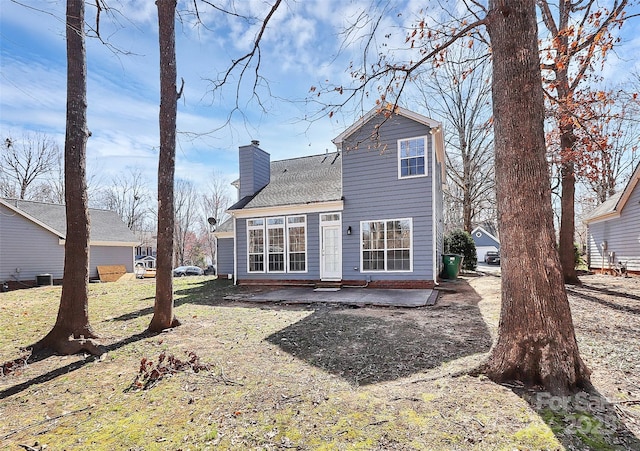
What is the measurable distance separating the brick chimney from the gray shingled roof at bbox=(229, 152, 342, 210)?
1.17ft

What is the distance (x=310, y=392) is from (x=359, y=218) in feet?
26.2

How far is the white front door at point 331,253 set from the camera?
440 inches

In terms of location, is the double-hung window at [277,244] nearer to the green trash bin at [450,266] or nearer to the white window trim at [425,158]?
the white window trim at [425,158]

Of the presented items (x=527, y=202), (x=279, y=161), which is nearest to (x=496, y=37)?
(x=527, y=202)

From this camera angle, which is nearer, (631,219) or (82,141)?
(82,141)

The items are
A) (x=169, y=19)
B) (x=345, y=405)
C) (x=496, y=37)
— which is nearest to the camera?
(x=345, y=405)

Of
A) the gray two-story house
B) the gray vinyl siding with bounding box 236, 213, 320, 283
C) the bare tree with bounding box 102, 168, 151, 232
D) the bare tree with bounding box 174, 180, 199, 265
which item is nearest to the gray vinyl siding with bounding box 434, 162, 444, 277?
the gray two-story house

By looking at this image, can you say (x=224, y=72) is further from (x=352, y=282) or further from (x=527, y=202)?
(x=352, y=282)

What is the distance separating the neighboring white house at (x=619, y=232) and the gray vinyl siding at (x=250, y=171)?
14550mm

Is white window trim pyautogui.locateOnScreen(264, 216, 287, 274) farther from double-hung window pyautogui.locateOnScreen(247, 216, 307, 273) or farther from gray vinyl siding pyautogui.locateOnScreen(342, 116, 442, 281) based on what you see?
gray vinyl siding pyautogui.locateOnScreen(342, 116, 442, 281)

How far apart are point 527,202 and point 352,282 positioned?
808cm

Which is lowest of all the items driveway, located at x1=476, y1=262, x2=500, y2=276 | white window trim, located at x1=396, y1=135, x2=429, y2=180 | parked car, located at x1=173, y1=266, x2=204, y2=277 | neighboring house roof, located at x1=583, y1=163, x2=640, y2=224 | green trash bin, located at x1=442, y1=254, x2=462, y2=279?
parked car, located at x1=173, y1=266, x2=204, y2=277

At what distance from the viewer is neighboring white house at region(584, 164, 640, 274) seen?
12.6 metres

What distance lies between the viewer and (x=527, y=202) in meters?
3.12
